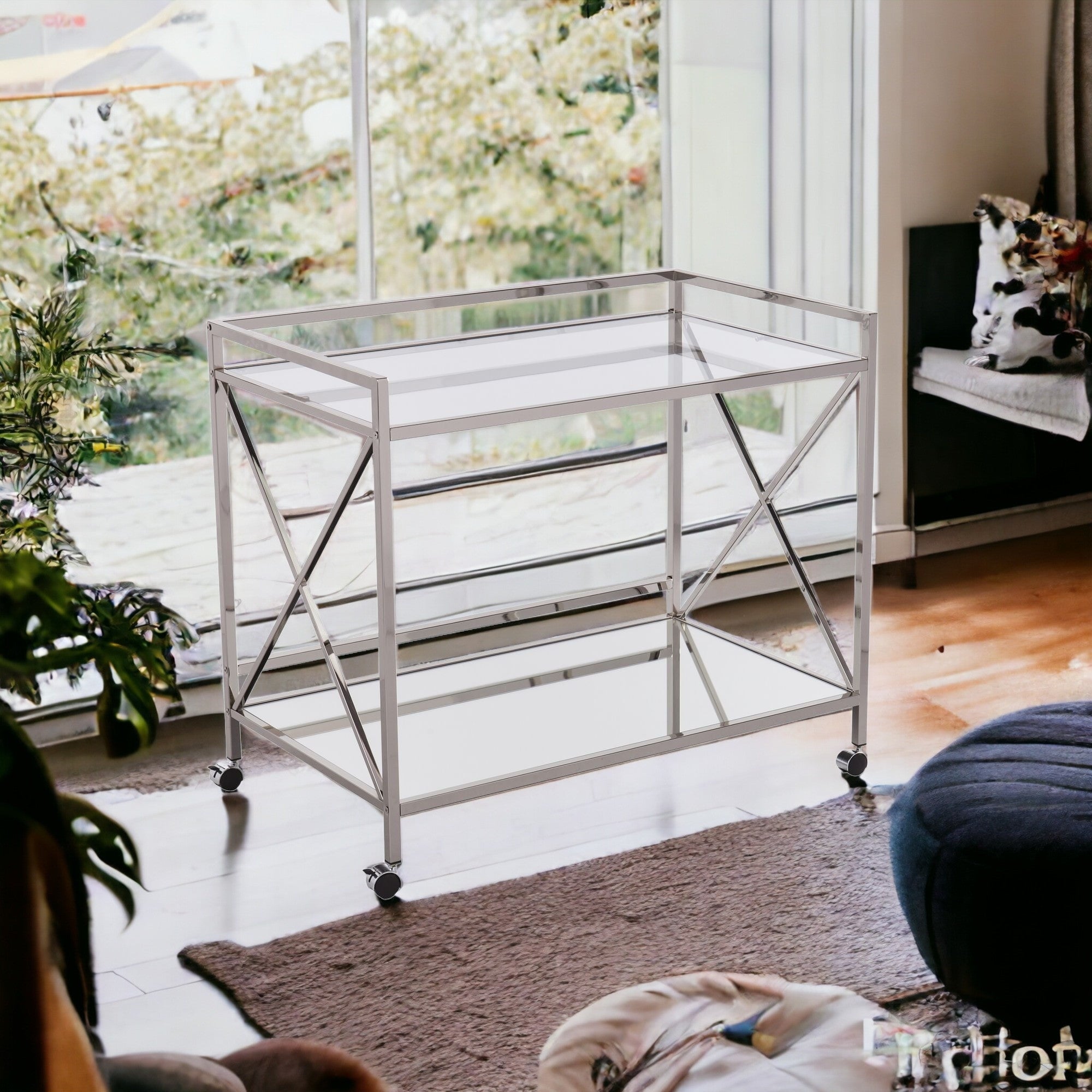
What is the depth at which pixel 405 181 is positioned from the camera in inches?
126

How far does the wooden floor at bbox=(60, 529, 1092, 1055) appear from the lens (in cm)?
214

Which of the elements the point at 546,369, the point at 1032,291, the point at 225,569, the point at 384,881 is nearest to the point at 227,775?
the point at 225,569

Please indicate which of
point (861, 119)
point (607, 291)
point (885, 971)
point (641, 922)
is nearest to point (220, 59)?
point (607, 291)

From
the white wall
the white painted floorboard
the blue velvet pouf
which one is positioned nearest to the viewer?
the blue velvet pouf

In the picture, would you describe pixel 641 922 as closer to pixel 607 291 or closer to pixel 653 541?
pixel 653 541

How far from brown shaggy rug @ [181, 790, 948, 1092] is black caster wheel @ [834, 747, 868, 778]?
17cm

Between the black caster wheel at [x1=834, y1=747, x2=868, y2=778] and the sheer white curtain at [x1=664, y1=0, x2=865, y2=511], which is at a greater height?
the sheer white curtain at [x1=664, y1=0, x2=865, y2=511]

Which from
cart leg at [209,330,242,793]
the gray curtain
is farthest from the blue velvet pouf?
the gray curtain

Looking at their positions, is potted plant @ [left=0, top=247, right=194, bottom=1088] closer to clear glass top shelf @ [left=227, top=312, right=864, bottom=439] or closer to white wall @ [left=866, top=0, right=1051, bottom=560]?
clear glass top shelf @ [left=227, top=312, right=864, bottom=439]

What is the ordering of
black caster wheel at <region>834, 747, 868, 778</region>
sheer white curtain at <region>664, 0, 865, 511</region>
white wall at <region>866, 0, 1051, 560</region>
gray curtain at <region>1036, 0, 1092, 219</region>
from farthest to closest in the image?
gray curtain at <region>1036, 0, 1092, 219</region> → white wall at <region>866, 0, 1051, 560</region> → sheer white curtain at <region>664, 0, 865, 511</region> → black caster wheel at <region>834, 747, 868, 778</region>

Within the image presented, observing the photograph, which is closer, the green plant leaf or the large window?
the green plant leaf

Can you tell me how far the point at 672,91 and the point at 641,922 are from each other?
1.91 m

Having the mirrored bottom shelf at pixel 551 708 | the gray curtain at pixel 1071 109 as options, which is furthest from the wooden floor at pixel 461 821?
the gray curtain at pixel 1071 109

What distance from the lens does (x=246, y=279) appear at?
3043 mm
